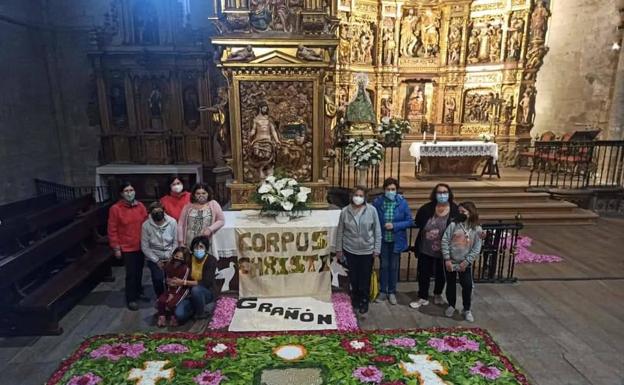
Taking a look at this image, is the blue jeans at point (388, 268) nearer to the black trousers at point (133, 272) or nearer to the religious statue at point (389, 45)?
the black trousers at point (133, 272)

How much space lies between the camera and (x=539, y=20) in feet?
38.6

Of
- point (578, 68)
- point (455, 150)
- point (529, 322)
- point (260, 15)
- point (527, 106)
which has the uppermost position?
point (578, 68)

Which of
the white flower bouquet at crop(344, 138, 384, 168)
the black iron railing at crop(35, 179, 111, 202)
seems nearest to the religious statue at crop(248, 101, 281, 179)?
the white flower bouquet at crop(344, 138, 384, 168)

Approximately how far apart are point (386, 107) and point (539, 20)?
209 inches

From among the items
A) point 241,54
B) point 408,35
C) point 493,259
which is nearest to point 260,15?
point 241,54

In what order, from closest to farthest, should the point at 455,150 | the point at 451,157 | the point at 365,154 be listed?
the point at 365,154
the point at 455,150
the point at 451,157

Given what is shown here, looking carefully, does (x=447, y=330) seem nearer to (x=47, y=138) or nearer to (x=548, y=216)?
(x=548, y=216)

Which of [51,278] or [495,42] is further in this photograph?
[495,42]

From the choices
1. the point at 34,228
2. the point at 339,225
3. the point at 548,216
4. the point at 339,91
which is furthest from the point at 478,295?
the point at 339,91

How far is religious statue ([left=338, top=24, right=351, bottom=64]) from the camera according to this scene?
11977 millimetres

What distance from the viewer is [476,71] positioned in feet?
42.2

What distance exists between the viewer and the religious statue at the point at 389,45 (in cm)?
1273

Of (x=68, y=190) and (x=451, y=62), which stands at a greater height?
(x=451, y=62)

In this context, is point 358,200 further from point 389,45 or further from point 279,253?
point 389,45
